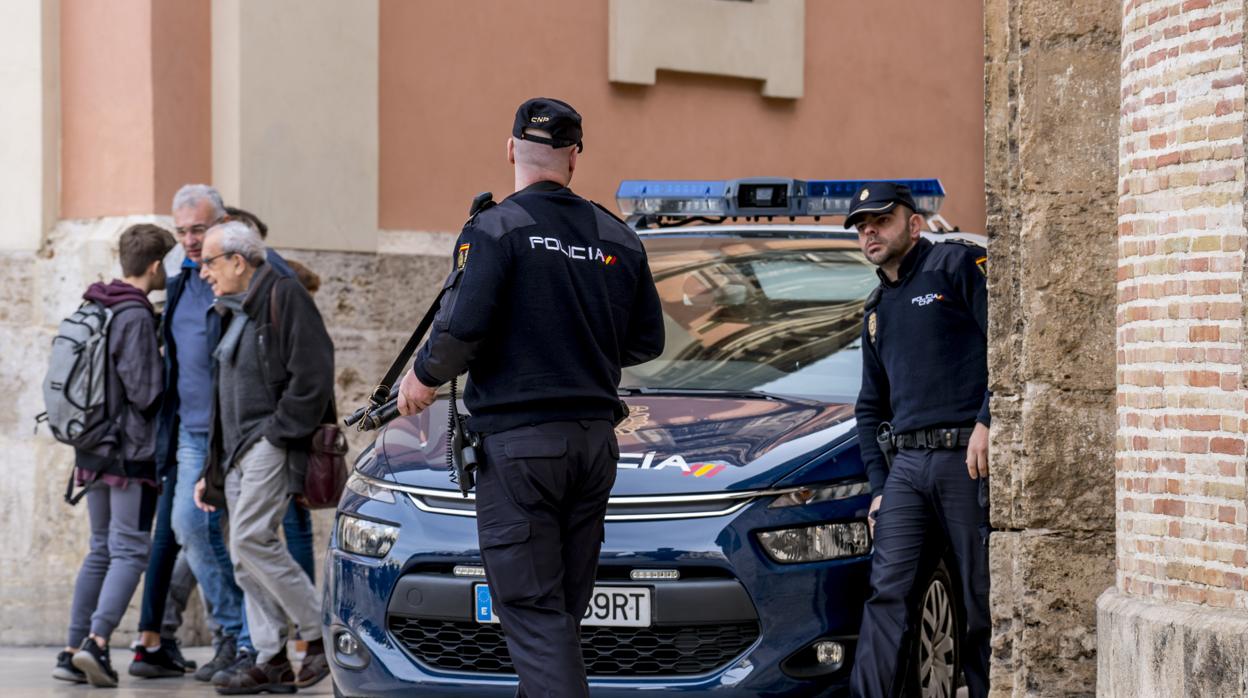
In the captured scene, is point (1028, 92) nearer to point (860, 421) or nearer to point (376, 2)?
point (860, 421)

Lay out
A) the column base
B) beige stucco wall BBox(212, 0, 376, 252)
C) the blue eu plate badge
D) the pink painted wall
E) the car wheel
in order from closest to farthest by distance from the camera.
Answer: the column base
the blue eu plate badge
the car wheel
the pink painted wall
beige stucco wall BBox(212, 0, 376, 252)

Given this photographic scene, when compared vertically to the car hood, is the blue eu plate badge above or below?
below

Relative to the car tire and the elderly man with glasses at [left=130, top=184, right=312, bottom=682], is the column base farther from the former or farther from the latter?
the elderly man with glasses at [left=130, top=184, right=312, bottom=682]

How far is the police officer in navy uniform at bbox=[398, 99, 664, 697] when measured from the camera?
554 centimetres

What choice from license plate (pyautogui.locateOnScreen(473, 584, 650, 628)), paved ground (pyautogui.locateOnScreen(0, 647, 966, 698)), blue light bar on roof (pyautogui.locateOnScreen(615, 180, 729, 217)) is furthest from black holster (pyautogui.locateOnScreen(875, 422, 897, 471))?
paved ground (pyautogui.locateOnScreen(0, 647, 966, 698))

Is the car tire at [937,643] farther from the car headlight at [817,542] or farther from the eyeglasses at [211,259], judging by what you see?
the eyeglasses at [211,259]

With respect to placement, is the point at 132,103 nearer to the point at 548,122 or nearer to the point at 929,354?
the point at 929,354

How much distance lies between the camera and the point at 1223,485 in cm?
573

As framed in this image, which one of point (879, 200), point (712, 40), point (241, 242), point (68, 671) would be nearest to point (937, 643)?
point (879, 200)

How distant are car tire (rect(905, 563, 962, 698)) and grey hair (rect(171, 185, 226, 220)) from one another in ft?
12.7

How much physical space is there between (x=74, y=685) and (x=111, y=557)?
1.87 feet

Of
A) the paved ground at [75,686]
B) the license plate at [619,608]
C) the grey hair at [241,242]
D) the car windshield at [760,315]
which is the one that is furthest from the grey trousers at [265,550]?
the license plate at [619,608]

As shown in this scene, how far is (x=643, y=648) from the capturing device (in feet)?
20.9

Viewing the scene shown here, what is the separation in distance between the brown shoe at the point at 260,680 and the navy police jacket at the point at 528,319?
322cm
